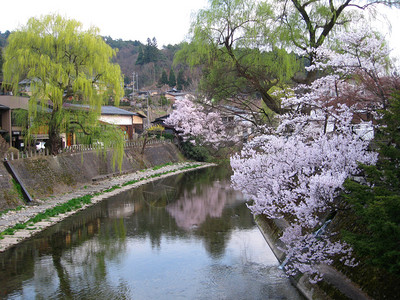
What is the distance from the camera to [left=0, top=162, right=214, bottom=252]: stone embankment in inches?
471

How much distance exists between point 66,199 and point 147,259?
814cm

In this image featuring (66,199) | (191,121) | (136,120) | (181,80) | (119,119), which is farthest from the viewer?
(181,80)

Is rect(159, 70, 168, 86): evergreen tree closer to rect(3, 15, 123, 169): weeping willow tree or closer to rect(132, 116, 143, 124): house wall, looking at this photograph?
rect(132, 116, 143, 124): house wall

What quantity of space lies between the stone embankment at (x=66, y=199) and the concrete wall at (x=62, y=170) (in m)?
0.51

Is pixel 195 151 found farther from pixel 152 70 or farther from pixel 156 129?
pixel 152 70

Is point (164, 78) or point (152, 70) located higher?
point (152, 70)

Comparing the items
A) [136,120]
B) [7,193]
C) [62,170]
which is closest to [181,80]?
[136,120]

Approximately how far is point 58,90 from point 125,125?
18.2m

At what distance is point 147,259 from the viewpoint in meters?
10.3

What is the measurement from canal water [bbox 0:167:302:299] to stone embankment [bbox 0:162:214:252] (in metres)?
0.44

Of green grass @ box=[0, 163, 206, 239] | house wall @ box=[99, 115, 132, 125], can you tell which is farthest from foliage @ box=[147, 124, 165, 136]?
green grass @ box=[0, 163, 206, 239]

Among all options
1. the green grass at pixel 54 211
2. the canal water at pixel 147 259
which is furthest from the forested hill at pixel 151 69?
the canal water at pixel 147 259

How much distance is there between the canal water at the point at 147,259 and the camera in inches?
321

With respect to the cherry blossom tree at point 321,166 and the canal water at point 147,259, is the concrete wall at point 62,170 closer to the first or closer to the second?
the canal water at point 147,259
